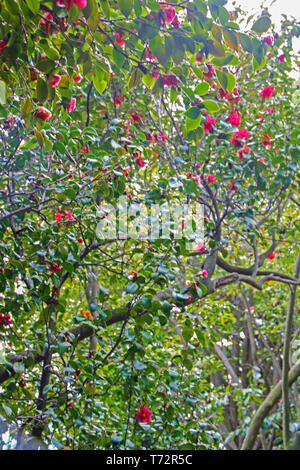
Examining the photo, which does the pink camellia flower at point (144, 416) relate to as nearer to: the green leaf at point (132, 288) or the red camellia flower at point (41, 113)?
the green leaf at point (132, 288)

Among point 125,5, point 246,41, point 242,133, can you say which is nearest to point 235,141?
point 242,133

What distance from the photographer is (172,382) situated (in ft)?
5.27

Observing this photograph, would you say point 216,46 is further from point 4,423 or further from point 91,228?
point 4,423

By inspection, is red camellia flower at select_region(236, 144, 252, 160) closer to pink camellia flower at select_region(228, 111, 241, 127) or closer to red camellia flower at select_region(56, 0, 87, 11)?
pink camellia flower at select_region(228, 111, 241, 127)

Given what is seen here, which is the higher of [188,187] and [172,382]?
[188,187]

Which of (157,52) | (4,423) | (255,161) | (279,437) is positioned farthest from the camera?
(279,437)

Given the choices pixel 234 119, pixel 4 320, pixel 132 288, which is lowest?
pixel 4 320

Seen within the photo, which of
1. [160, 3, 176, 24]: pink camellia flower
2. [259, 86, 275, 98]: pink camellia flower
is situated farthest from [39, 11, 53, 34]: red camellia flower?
[259, 86, 275, 98]: pink camellia flower

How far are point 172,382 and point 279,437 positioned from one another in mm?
3761

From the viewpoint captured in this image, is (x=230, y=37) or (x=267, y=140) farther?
(x=267, y=140)

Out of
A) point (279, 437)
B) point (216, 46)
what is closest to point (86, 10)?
point (216, 46)

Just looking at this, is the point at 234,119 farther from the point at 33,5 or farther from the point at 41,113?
the point at 33,5
